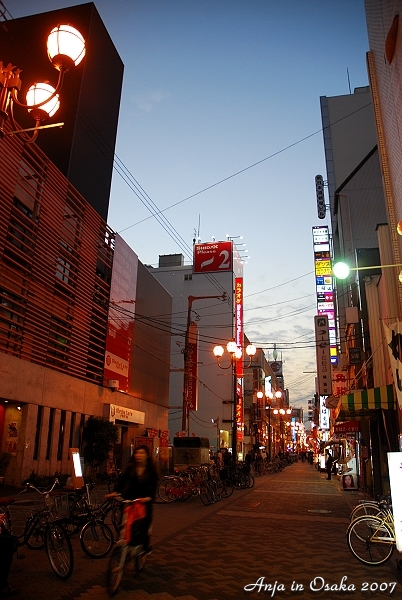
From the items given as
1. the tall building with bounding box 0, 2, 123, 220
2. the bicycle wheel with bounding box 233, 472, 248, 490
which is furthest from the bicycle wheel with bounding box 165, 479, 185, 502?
the tall building with bounding box 0, 2, 123, 220

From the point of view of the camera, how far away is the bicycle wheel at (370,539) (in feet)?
26.2

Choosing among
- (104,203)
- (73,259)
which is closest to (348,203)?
(104,203)

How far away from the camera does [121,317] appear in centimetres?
2792

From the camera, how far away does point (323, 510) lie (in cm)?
1600

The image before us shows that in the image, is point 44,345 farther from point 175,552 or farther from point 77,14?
point 77,14

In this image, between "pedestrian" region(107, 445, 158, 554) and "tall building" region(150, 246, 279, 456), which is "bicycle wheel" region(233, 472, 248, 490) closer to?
"pedestrian" region(107, 445, 158, 554)

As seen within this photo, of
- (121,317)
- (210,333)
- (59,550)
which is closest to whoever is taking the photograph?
(59,550)

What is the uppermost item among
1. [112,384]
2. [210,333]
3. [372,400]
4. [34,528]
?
[210,333]

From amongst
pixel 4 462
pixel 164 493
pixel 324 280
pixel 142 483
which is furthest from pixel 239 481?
pixel 324 280

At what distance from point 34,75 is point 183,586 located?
31972 mm

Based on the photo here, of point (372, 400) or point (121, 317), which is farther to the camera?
point (121, 317)

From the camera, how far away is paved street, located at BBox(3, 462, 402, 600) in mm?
6273

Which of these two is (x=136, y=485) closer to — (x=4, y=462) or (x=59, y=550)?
(x=59, y=550)

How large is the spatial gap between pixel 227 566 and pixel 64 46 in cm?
931
